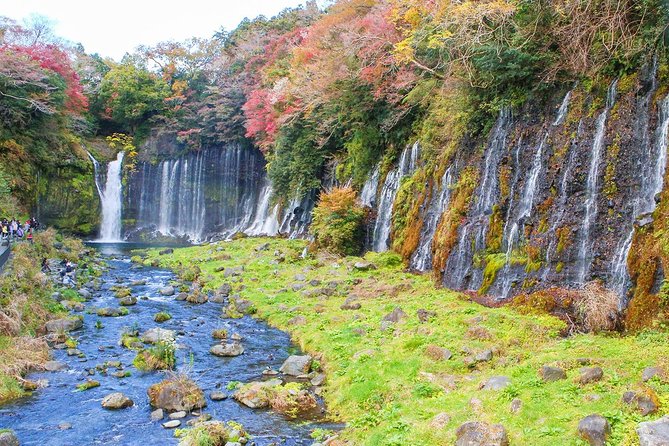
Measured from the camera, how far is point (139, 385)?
10461mm

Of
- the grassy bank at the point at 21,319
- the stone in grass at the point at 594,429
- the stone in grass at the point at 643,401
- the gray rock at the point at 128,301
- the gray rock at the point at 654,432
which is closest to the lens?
the gray rock at the point at 654,432

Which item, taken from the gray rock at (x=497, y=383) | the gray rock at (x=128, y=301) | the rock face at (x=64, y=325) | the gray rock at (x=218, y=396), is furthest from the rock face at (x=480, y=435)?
the gray rock at (x=128, y=301)

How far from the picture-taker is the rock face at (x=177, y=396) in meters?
9.34

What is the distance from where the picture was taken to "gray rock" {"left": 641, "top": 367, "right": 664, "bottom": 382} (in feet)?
22.6

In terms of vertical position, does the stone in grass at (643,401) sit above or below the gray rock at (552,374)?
above

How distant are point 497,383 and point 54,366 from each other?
30.6ft

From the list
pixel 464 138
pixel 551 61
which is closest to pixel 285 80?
pixel 464 138

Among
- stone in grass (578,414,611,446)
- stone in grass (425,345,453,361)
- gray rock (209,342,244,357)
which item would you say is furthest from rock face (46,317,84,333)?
stone in grass (578,414,611,446)

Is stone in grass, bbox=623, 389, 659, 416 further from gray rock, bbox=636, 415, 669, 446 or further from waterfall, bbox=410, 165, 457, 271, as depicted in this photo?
waterfall, bbox=410, 165, 457, 271

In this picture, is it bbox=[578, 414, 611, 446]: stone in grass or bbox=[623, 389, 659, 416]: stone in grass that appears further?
bbox=[623, 389, 659, 416]: stone in grass

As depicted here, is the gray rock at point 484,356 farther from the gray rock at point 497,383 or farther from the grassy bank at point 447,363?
the gray rock at point 497,383

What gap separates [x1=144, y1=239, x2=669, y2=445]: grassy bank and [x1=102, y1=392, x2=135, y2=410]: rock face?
378 centimetres

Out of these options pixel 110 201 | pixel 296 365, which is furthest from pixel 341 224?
pixel 110 201

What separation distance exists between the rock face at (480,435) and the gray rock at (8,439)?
6625mm
